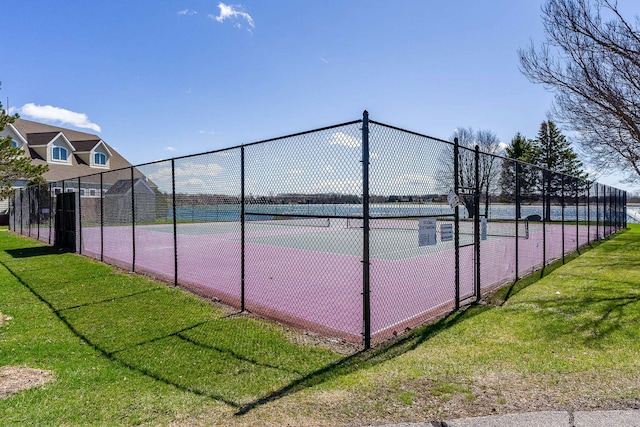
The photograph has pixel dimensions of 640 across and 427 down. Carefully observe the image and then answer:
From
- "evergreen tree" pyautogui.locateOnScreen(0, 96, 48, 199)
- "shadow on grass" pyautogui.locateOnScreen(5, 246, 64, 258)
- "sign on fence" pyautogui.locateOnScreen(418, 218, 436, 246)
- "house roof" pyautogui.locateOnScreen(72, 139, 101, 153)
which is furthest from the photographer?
"house roof" pyautogui.locateOnScreen(72, 139, 101, 153)

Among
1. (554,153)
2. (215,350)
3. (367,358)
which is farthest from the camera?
(554,153)

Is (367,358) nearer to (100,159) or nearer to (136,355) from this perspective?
(136,355)

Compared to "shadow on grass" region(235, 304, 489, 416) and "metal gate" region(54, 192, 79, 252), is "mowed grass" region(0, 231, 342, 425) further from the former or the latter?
"metal gate" region(54, 192, 79, 252)

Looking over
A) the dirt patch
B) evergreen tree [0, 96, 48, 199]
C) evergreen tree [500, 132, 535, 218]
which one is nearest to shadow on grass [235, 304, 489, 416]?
the dirt patch

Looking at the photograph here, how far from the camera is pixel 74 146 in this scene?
3362cm

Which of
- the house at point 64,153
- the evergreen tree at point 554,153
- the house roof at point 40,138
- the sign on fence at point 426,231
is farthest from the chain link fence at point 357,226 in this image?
the evergreen tree at point 554,153

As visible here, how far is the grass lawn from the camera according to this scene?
3006mm

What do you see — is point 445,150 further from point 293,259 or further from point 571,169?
point 571,169

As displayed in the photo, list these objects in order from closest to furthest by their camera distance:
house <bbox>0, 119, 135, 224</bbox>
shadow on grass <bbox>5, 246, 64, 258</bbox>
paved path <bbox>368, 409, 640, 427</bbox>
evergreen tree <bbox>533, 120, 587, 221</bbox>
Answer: paved path <bbox>368, 409, 640, 427</bbox>, shadow on grass <bbox>5, 246, 64, 258</bbox>, house <bbox>0, 119, 135, 224</bbox>, evergreen tree <bbox>533, 120, 587, 221</bbox>

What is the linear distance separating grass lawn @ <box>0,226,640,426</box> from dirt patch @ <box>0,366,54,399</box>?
10 cm

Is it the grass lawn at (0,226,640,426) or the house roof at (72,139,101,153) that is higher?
the house roof at (72,139,101,153)

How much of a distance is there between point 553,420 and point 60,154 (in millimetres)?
36574

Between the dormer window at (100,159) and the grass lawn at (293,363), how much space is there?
30648 mm

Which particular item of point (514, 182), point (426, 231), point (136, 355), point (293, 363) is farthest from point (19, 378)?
point (514, 182)
